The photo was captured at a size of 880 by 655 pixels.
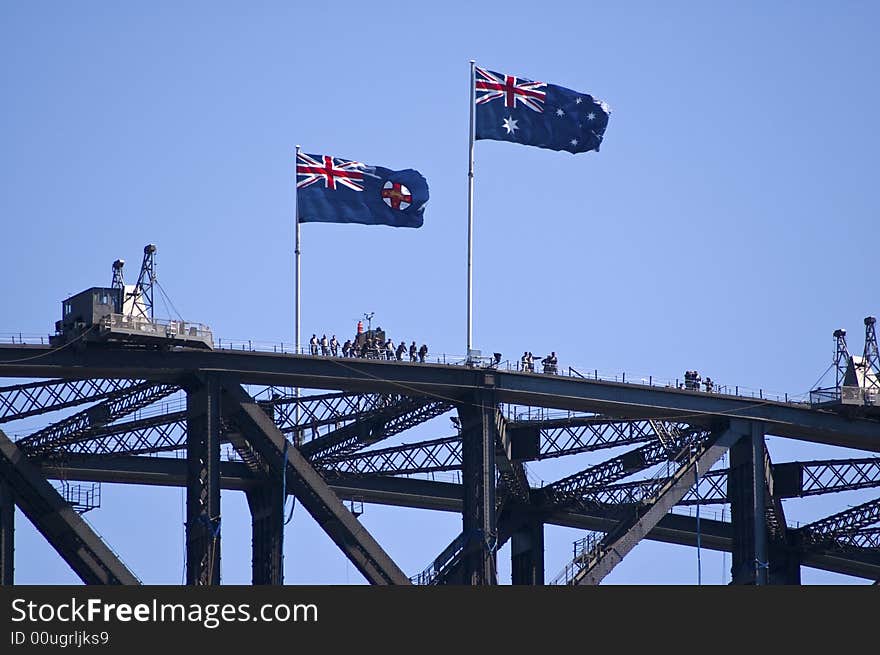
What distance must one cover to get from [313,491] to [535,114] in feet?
74.4

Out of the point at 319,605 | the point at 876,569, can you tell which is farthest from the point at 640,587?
the point at 876,569

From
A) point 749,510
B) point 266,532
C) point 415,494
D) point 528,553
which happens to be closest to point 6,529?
point 266,532

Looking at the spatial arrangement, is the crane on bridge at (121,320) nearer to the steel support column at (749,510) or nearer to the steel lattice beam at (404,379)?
the steel lattice beam at (404,379)

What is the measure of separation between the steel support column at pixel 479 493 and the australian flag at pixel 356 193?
36.4 feet

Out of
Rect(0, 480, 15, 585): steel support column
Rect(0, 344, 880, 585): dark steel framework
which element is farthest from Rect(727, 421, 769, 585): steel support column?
Rect(0, 480, 15, 585): steel support column

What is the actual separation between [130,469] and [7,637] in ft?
174

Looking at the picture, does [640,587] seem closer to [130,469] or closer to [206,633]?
[206,633]

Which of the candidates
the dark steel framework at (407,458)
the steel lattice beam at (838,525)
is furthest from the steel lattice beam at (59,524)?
the steel lattice beam at (838,525)

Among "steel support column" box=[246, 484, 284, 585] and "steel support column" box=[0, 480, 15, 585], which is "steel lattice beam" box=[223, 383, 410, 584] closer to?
"steel support column" box=[246, 484, 284, 585]

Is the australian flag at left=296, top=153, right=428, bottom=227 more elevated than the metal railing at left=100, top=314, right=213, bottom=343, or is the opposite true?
the australian flag at left=296, top=153, right=428, bottom=227

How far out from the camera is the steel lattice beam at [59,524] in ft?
378

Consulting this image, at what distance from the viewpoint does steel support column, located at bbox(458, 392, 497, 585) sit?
11681cm

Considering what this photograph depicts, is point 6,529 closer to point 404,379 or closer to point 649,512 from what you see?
point 404,379

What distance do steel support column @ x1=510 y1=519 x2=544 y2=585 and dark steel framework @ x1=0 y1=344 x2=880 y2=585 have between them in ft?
0.43
